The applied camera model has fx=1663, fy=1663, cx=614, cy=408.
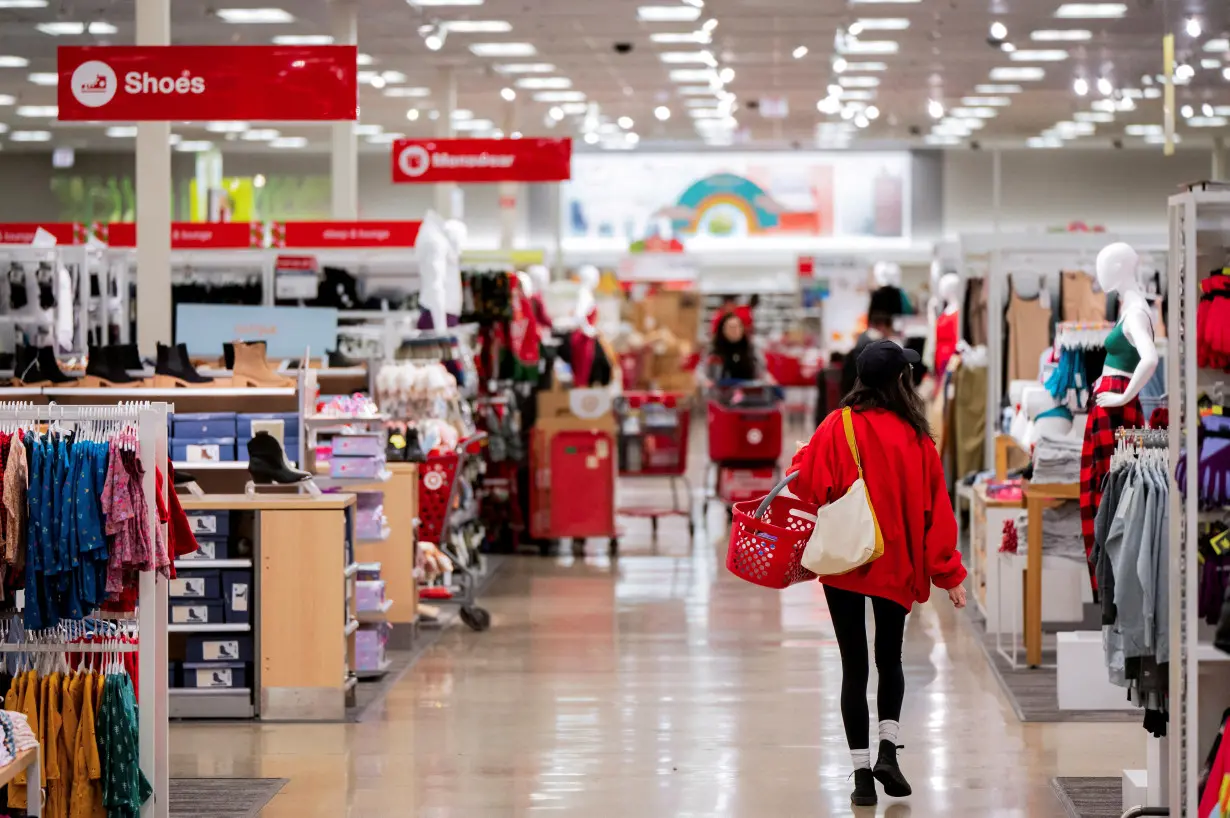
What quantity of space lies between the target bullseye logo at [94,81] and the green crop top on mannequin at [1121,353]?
195 inches

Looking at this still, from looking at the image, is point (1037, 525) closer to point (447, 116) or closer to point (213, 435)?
point (213, 435)

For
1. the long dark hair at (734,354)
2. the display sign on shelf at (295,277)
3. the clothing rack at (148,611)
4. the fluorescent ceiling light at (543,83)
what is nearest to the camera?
the clothing rack at (148,611)

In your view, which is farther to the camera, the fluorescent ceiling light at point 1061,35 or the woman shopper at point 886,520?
the fluorescent ceiling light at point 1061,35

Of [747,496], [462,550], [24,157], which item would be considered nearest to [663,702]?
[462,550]

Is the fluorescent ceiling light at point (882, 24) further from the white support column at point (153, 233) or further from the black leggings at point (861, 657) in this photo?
the black leggings at point (861, 657)

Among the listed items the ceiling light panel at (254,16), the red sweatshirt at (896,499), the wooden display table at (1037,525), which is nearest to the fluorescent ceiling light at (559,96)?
the ceiling light panel at (254,16)

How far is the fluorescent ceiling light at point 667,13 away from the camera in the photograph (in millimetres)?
14781

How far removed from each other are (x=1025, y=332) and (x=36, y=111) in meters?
16.4

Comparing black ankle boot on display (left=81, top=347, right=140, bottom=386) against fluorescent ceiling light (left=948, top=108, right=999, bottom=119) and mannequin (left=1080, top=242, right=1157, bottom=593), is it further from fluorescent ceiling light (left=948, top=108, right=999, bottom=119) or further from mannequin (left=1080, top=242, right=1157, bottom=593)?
fluorescent ceiling light (left=948, top=108, right=999, bottom=119)

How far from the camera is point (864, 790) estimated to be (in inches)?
214

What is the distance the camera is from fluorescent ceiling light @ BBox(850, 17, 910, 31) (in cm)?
1541

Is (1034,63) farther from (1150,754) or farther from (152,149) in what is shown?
(1150,754)

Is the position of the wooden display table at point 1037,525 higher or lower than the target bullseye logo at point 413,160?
lower

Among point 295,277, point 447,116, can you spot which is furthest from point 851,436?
point 447,116
